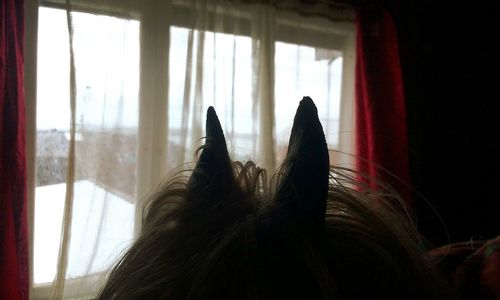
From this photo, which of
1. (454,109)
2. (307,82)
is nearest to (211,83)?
(307,82)

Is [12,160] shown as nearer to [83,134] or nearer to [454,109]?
[83,134]

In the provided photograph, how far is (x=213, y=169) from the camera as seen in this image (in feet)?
1.48

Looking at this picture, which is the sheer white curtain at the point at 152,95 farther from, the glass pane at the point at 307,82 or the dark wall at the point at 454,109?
the dark wall at the point at 454,109

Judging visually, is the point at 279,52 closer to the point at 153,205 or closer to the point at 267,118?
the point at 267,118

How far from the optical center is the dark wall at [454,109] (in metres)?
2.19

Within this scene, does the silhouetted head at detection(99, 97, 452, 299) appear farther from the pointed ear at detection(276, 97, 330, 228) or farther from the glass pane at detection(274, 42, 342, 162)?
the glass pane at detection(274, 42, 342, 162)

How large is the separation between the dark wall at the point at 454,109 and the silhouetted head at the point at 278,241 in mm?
1858

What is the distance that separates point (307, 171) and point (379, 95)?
1661mm

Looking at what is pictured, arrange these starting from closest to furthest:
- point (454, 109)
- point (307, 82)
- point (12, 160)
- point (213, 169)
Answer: point (213, 169) < point (12, 160) < point (307, 82) < point (454, 109)

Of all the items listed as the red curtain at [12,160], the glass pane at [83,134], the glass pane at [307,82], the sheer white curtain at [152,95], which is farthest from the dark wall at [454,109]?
the red curtain at [12,160]

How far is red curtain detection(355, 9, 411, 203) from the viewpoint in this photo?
6.03 ft

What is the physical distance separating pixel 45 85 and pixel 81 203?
18.2 inches

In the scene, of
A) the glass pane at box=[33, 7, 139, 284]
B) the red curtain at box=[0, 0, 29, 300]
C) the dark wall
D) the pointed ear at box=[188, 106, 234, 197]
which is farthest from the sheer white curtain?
the pointed ear at box=[188, 106, 234, 197]

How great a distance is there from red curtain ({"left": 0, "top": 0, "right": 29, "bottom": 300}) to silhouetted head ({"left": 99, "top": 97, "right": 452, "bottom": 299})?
103 cm
